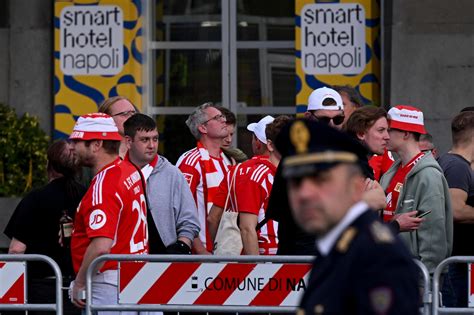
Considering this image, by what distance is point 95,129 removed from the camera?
718cm

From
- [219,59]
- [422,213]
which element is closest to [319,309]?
[422,213]

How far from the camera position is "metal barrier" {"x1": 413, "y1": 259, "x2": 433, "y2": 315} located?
22.6 feet

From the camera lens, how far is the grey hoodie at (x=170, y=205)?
802 centimetres

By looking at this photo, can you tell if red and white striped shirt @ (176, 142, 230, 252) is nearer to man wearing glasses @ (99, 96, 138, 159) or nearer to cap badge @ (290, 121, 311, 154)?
man wearing glasses @ (99, 96, 138, 159)

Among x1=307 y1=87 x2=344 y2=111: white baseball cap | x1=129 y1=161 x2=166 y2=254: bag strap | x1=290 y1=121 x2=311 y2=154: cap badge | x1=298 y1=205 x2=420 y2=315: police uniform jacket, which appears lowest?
x1=129 y1=161 x2=166 y2=254: bag strap

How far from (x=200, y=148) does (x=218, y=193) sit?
578mm

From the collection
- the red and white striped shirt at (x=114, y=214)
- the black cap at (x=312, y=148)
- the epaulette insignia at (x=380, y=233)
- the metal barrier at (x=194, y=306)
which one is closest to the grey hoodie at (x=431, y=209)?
the metal barrier at (x=194, y=306)

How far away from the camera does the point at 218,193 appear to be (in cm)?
892

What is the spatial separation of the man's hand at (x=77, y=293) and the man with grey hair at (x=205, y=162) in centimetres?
177

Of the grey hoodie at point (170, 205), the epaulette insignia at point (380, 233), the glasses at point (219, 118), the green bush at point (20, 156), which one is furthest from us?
the green bush at point (20, 156)

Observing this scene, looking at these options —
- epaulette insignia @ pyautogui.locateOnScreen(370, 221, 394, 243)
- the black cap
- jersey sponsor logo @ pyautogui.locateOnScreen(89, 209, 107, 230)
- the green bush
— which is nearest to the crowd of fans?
jersey sponsor logo @ pyautogui.locateOnScreen(89, 209, 107, 230)

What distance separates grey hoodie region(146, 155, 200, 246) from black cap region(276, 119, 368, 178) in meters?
4.17

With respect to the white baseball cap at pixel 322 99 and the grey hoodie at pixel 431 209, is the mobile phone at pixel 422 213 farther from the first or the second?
the white baseball cap at pixel 322 99

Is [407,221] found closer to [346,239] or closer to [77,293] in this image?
[77,293]
